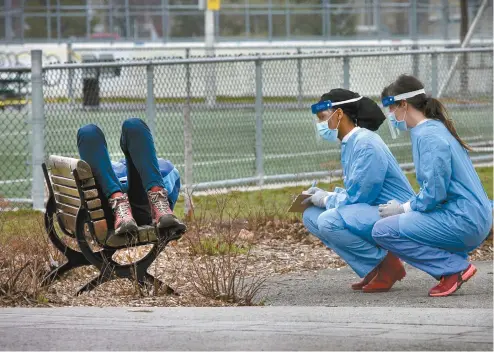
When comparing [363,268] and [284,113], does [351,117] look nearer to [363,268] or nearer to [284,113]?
[363,268]

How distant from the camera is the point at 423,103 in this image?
790cm

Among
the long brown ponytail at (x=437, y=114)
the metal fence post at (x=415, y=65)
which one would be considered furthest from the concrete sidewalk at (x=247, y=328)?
the metal fence post at (x=415, y=65)

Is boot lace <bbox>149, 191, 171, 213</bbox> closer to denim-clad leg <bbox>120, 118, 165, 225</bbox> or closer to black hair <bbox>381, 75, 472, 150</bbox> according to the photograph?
denim-clad leg <bbox>120, 118, 165, 225</bbox>

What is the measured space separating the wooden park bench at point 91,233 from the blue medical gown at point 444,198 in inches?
55.7

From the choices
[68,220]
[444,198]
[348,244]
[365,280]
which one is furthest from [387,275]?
[68,220]

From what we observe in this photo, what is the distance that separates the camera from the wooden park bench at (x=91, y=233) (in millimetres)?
7461

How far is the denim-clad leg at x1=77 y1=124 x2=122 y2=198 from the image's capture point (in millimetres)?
7504

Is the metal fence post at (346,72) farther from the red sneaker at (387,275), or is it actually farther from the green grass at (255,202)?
the red sneaker at (387,275)

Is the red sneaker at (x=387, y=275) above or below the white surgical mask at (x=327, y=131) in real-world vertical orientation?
below

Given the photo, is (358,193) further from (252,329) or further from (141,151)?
(252,329)

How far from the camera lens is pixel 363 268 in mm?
8102

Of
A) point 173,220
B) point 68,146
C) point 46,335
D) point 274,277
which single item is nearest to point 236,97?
point 68,146

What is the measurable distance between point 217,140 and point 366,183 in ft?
20.7

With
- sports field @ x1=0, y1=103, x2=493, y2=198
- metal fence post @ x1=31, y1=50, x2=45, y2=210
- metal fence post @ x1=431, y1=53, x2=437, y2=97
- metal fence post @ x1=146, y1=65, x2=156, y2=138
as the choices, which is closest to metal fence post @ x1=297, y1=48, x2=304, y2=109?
sports field @ x1=0, y1=103, x2=493, y2=198
